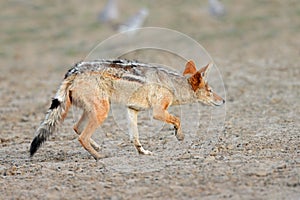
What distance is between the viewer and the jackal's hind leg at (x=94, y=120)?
24.5 feet

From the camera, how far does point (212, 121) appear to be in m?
9.51

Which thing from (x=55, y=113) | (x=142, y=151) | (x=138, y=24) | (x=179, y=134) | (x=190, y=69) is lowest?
(x=142, y=151)

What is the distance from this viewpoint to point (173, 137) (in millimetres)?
8758

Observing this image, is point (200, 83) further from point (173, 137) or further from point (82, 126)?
point (82, 126)

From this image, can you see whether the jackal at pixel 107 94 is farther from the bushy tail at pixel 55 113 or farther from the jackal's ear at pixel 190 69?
the jackal's ear at pixel 190 69

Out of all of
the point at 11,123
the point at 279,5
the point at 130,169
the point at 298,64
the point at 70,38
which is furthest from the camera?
the point at 279,5

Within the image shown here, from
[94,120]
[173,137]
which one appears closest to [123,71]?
[94,120]

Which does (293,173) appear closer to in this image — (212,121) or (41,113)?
(212,121)

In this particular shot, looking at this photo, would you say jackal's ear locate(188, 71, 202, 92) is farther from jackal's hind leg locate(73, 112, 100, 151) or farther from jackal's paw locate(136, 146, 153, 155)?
jackal's hind leg locate(73, 112, 100, 151)

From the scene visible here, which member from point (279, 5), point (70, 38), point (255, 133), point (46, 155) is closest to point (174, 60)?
point (255, 133)

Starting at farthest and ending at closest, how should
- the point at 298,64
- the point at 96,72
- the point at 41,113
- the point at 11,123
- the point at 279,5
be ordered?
1. the point at 279,5
2. the point at 298,64
3. the point at 41,113
4. the point at 11,123
5. the point at 96,72

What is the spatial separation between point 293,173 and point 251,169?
385mm

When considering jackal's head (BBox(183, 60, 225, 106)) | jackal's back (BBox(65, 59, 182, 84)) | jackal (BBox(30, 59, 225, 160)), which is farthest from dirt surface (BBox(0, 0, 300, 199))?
Answer: jackal's back (BBox(65, 59, 182, 84))

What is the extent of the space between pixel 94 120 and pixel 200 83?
1.33 m
